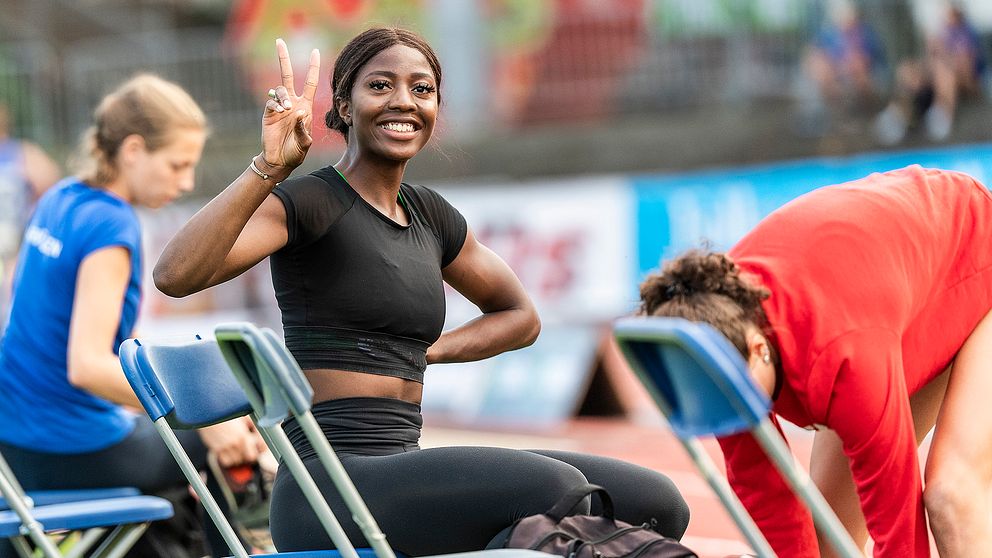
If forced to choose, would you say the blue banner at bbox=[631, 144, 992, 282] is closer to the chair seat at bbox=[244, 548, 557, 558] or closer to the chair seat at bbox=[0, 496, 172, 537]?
the chair seat at bbox=[0, 496, 172, 537]

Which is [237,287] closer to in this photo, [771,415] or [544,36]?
[544,36]

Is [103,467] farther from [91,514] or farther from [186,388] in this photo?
[186,388]

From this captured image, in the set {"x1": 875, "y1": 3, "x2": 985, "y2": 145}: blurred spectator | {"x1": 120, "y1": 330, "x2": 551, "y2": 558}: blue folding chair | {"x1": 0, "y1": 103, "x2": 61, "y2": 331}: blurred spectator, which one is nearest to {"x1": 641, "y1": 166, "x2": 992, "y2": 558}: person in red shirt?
{"x1": 120, "y1": 330, "x2": 551, "y2": 558}: blue folding chair

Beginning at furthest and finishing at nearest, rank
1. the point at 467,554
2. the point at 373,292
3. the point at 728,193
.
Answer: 1. the point at 728,193
2. the point at 373,292
3. the point at 467,554

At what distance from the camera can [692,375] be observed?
7.19 feet

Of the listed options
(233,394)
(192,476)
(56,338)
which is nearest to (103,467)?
(56,338)

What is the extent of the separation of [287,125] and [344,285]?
1.26 feet

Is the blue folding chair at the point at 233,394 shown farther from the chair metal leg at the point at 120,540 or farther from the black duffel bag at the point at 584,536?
the chair metal leg at the point at 120,540

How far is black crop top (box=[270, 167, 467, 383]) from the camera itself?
288 cm

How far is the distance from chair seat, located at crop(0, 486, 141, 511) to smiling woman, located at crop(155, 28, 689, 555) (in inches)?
50.6

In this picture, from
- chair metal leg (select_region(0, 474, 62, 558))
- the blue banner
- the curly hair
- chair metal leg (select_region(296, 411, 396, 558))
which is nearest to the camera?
chair metal leg (select_region(296, 411, 396, 558))

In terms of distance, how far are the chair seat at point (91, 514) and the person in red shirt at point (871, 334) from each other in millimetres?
1695

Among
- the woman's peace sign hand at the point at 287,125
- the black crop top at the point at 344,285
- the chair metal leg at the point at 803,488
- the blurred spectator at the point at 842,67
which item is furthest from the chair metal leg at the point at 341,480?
the blurred spectator at the point at 842,67

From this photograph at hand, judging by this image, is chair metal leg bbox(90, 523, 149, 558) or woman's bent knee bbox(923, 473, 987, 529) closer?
woman's bent knee bbox(923, 473, 987, 529)
